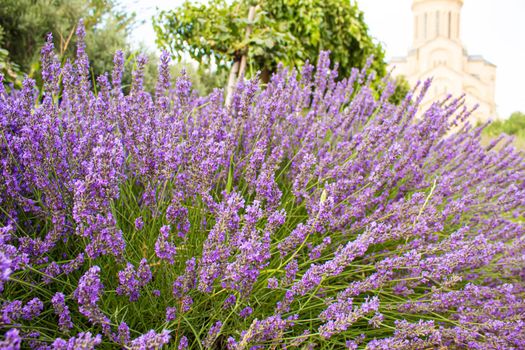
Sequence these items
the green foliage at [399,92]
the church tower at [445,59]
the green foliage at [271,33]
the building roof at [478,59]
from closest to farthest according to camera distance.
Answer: the green foliage at [271,33]
the green foliage at [399,92]
the church tower at [445,59]
the building roof at [478,59]

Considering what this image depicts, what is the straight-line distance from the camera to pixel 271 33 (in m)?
4.00

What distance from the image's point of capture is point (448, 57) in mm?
50188

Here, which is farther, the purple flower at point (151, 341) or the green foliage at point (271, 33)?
the green foliage at point (271, 33)

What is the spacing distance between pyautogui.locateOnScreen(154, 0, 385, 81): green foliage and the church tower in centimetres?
4489

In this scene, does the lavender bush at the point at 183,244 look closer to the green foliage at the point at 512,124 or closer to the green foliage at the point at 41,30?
the green foliage at the point at 41,30

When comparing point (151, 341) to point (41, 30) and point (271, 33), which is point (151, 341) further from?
point (41, 30)

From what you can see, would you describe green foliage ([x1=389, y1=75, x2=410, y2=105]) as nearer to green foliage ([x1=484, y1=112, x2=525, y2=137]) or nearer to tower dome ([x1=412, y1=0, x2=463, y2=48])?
green foliage ([x1=484, y1=112, x2=525, y2=137])

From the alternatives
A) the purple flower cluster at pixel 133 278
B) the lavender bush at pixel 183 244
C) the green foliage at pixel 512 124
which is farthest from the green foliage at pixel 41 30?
the green foliage at pixel 512 124

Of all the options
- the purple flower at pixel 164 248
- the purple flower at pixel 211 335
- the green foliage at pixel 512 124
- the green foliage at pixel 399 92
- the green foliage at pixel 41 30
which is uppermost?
the green foliage at pixel 512 124

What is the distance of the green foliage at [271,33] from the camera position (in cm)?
404

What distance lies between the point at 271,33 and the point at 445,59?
51868mm

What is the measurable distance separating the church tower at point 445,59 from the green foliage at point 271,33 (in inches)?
1767

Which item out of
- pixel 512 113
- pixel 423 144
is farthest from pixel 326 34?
pixel 512 113

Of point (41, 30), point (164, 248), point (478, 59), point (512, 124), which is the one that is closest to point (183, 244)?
point (164, 248)
